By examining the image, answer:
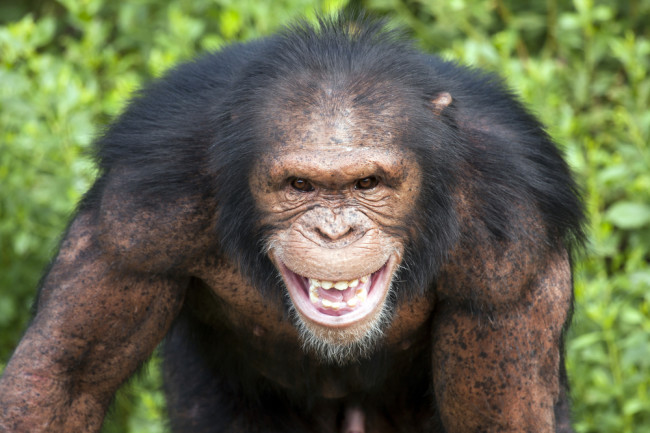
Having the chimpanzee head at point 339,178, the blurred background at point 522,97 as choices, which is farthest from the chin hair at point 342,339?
the blurred background at point 522,97

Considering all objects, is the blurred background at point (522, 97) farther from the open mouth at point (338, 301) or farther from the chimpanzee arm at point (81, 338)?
the open mouth at point (338, 301)

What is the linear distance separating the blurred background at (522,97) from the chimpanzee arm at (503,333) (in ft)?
4.51

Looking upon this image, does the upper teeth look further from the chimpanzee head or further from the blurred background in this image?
the blurred background

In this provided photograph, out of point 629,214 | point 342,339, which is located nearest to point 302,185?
point 342,339

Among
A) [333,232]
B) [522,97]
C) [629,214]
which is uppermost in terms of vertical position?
[333,232]

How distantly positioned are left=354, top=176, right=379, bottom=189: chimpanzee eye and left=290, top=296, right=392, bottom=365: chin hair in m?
0.42

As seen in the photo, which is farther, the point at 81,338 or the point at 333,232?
the point at 81,338

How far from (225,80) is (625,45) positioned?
2.83m

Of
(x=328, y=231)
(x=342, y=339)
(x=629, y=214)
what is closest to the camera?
(x=328, y=231)

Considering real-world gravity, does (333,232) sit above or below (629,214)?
above

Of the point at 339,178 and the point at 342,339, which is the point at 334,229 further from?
the point at 342,339

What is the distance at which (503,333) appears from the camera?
11.8 ft

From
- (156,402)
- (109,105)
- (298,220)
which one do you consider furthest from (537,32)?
(298,220)

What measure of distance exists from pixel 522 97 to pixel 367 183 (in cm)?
166
